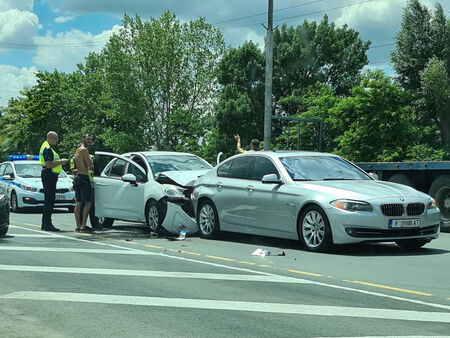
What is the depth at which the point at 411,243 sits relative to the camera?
11.4 metres

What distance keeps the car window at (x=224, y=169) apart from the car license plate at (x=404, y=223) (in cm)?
353

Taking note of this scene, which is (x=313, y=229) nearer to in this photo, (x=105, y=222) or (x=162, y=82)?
(x=105, y=222)

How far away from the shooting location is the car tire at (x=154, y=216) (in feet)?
44.2

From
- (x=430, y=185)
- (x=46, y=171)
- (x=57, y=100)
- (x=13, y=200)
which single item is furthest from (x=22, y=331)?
(x=57, y=100)

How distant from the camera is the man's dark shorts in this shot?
14.4 metres

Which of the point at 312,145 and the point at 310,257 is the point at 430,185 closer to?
the point at 310,257

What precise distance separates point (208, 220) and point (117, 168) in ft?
9.22

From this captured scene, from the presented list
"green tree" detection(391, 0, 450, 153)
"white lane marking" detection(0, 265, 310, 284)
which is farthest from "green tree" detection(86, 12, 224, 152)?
"white lane marking" detection(0, 265, 310, 284)

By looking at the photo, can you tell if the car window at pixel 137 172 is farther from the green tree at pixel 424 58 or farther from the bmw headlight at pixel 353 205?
the green tree at pixel 424 58

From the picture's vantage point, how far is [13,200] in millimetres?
21750

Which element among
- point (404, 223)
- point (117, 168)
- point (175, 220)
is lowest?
point (175, 220)

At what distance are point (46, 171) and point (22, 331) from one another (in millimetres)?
9256

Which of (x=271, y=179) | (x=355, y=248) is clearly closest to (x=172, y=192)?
(x=271, y=179)

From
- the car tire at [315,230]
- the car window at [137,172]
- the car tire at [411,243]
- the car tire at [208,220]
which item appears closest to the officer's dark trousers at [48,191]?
the car window at [137,172]
